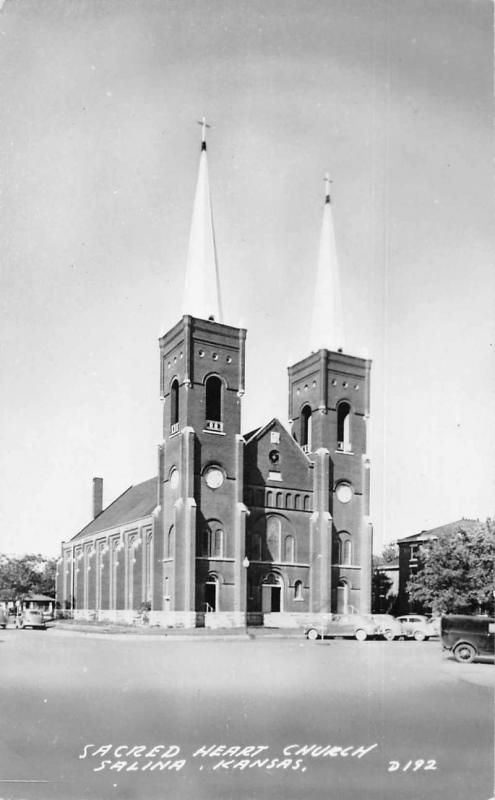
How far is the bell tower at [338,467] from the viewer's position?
149 feet

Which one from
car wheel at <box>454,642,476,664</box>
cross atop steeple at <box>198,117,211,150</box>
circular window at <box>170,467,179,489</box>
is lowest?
car wheel at <box>454,642,476,664</box>

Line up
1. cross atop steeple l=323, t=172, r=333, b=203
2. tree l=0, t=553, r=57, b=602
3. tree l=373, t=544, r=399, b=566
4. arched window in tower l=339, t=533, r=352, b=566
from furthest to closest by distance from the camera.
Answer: tree l=373, t=544, r=399, b=566 < arched window in tower l=339, t=533, r=352, b=566 < tree l=0, t=553, r=57, b=602 < cross atop steeple l=323, t=172, r=333, b=203

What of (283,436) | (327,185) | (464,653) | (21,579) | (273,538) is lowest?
(21,579)

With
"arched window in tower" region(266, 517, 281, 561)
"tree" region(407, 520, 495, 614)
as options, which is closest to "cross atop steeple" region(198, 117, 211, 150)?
"tree" region(407, 520, 495, 614)

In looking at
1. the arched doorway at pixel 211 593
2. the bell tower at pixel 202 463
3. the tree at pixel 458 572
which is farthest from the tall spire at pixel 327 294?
the arched doorway at pixel 211 593

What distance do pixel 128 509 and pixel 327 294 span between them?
3703 cm

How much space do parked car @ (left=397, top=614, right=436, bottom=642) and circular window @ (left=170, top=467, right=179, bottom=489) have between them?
1581cm

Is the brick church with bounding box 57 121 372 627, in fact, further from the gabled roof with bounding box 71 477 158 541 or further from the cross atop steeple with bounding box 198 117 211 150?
the cross atop steeple with bounding box 198 117 211 150

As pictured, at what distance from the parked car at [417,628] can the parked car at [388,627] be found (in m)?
0.24

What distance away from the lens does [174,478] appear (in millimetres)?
44188

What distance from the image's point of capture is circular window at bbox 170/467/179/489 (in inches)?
1714

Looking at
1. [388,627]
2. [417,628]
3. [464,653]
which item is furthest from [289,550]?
[464,653]

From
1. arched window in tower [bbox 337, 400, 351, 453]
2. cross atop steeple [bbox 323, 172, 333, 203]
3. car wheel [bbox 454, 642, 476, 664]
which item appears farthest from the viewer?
arched window in tower [bbox 337, 400, 351, 453]

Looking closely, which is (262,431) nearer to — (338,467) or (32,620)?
(338,467)
